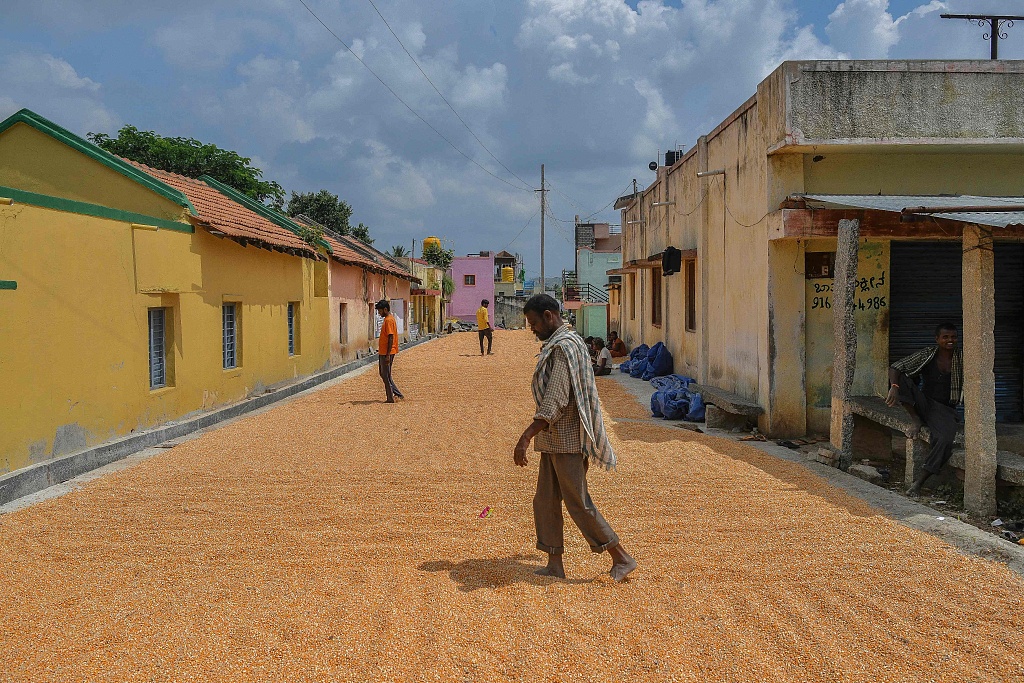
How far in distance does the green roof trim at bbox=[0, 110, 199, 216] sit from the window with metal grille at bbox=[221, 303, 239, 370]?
260 centimetres

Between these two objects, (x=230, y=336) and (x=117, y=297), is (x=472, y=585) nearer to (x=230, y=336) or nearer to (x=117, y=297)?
(x=117, y=297)

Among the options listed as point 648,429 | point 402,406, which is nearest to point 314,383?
point 402,406

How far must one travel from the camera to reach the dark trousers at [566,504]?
15.1 feet

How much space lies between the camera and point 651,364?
17.6 meters

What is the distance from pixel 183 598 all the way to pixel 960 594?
14.8 ft

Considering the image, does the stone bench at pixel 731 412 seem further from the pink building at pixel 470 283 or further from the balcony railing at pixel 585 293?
the pink building at pixel 470 283

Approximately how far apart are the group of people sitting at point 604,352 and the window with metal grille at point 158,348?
6.93 metres

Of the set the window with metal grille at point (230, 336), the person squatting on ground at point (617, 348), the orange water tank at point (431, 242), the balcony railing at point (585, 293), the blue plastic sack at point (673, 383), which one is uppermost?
the orange water tank at point (431, 242)

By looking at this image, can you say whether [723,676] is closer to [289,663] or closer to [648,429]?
[289,663]

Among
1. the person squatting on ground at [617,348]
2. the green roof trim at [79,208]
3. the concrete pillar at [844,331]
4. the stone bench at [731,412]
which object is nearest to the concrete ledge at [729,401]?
the stone bench at [731,412]

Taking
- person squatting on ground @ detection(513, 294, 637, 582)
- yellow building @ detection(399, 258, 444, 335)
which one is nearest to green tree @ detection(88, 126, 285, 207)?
yellow building @ detection(399, 258, 444, 335)

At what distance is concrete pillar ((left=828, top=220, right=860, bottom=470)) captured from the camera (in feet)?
26.9

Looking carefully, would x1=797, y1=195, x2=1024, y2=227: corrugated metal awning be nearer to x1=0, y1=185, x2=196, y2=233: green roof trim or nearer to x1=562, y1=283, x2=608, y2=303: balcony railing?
x1=0, y1=185, x2=196, y2=233: green roof trim

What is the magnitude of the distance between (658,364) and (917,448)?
9673 mm
